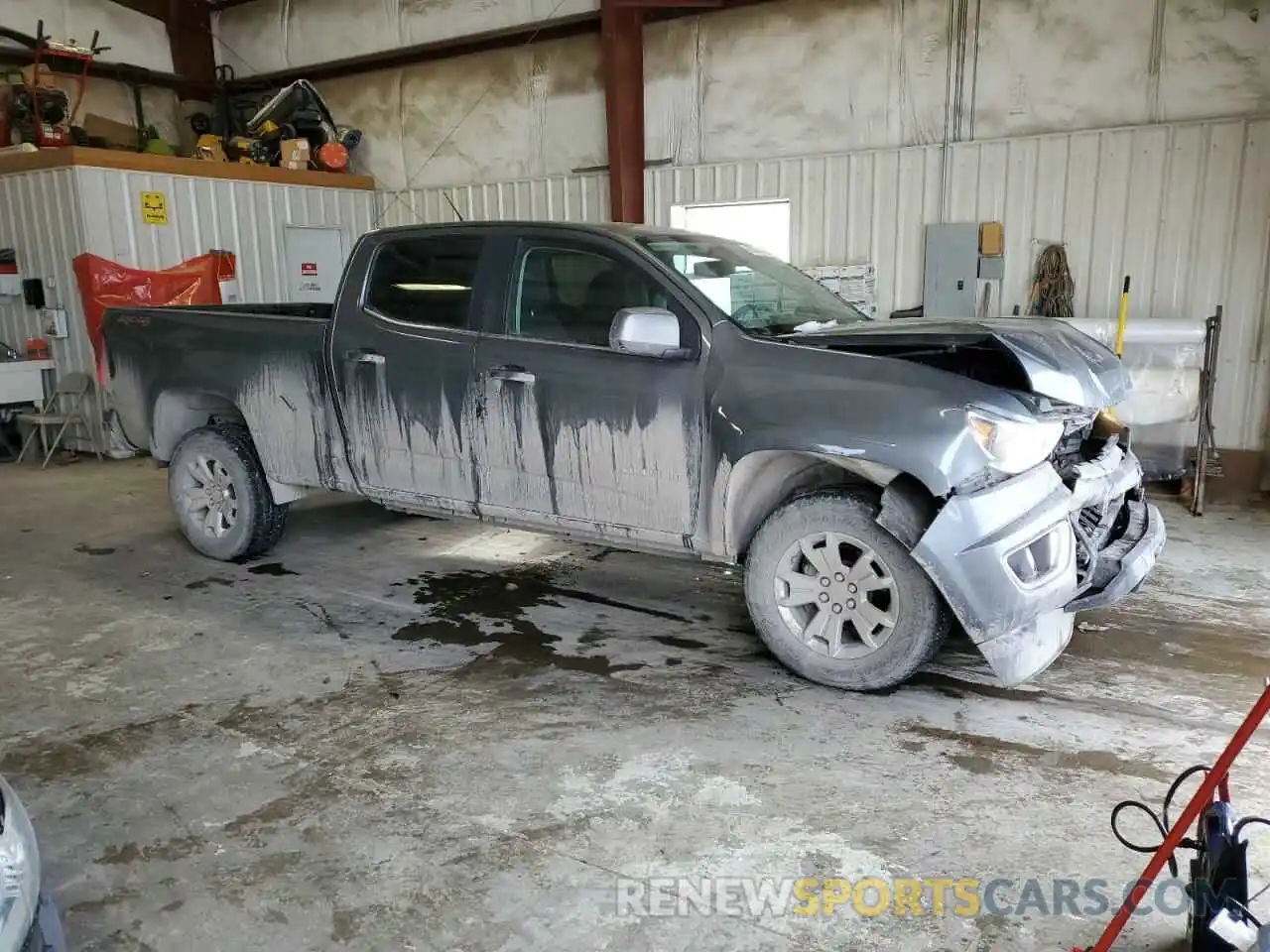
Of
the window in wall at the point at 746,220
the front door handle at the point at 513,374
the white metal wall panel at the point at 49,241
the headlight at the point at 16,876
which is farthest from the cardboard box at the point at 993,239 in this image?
the white metal wall panel at the point at 49,241

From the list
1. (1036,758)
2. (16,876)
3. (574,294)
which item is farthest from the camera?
(574,294)

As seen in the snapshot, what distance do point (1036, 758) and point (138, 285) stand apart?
8.52m

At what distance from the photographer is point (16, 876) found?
1.75 metres

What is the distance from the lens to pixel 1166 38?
679cm

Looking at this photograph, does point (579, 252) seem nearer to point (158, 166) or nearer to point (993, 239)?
point (993, 239)

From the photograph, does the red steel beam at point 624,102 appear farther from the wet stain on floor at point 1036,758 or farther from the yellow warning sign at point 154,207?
the wet stain on floor at point 1036,758

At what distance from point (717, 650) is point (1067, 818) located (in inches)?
62.7

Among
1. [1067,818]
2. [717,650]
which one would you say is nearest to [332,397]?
[717,650]

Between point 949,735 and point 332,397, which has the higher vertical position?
point 332,397

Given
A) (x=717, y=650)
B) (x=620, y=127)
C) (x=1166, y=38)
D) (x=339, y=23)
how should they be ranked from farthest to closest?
(x=339, y=23)
(x=620, y=127)
(x=1166, y=38)
(x=717, y=650)

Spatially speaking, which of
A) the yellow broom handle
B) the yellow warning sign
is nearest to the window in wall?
the yellow broom handle

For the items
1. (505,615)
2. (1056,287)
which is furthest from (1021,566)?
(1056,287)

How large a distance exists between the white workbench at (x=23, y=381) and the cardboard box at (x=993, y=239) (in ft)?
27.9

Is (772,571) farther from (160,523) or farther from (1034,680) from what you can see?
(160,523)
